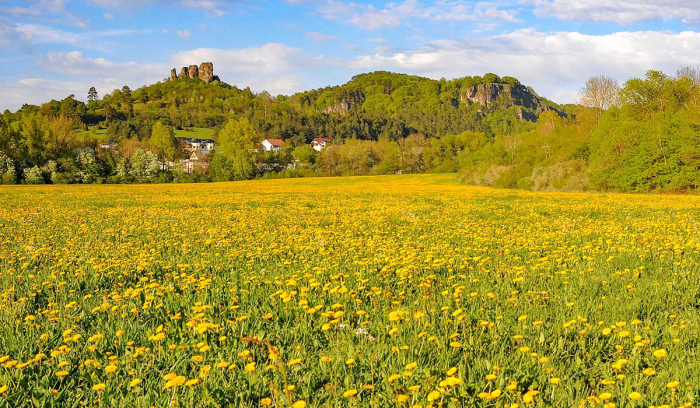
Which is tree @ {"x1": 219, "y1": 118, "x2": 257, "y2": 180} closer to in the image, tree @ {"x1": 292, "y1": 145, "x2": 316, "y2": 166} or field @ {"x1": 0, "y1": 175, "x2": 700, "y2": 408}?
tree @ {"x1": 292, "y1": 145, "x2": 316, "y2": 166}

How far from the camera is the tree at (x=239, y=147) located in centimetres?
8306

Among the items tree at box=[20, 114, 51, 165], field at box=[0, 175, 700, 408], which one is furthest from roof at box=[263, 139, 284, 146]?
field at box=[0, 175, 700, 408]

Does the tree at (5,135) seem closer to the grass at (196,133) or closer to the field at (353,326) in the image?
the field at (353,326)

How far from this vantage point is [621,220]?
12836mm

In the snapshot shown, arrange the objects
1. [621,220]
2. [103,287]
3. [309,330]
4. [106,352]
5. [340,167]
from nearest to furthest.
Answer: [106,352], [309,330], [103,287], [621,220], [340,167]

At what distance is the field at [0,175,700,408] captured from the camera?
122 inches

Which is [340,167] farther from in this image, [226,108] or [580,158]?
[226,108]

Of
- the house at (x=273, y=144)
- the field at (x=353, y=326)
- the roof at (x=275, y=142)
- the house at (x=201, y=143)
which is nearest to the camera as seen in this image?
the field at (x=353, y=326)

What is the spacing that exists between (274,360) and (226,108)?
207486 millimetres

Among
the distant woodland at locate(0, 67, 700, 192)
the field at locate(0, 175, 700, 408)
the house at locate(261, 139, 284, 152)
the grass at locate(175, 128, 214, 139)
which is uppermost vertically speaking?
the grass at locate(175, 128, 214, 139)

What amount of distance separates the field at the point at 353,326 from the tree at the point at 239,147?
75974mm

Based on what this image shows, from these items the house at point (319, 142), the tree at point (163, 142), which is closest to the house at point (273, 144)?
the house at point (319, 142)

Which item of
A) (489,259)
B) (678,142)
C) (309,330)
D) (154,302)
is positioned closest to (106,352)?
(154,302)

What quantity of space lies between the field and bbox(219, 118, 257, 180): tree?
75974mm
